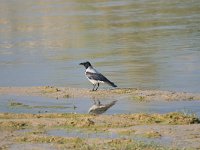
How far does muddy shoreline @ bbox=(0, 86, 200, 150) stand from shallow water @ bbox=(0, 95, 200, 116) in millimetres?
1169

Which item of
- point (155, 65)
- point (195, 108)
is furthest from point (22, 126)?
point (155, 65)

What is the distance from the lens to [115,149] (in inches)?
425

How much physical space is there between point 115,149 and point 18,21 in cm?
4014

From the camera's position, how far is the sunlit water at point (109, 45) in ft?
72.9

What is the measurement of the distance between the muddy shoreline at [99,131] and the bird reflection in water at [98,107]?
2.97ft

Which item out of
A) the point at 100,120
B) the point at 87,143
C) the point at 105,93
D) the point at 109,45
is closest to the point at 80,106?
the point at 105,93

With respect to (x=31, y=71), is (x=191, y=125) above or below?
below

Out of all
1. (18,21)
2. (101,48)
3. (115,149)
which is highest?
(18,21)

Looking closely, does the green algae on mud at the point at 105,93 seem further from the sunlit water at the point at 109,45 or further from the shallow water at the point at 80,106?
the sunlit water at the point at 109,45

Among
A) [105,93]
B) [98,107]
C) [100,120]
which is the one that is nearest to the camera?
[100,120]

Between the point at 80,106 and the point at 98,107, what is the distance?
0.56 meters

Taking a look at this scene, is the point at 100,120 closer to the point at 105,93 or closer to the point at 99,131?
the point at 99,131

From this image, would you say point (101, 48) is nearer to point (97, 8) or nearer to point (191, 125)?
point (191, 125)

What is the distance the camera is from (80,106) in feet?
55.0
